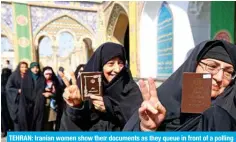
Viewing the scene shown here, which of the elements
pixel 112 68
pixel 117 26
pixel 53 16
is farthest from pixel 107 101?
pixel 53 16

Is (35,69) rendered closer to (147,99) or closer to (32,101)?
(32,101)

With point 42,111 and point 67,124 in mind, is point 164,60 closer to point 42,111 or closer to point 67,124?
point 42,111

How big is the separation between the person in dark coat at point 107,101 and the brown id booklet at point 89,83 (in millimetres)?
24

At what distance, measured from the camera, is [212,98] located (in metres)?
0.66

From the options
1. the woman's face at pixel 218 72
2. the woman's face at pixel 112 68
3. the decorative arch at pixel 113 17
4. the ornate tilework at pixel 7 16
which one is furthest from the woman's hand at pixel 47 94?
the ornate tilework at pixel 7 16

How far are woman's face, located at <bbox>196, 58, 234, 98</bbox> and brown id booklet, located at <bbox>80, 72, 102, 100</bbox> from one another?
0.37 meters

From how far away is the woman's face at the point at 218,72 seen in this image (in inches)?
25.6

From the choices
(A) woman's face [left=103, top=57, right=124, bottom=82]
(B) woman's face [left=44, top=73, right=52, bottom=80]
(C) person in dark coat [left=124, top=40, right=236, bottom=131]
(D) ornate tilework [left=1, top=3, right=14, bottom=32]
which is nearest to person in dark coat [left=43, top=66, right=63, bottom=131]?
(B) woman's face [left=44, top=73, right=52, bottom=80]

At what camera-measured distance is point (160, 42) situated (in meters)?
3.59

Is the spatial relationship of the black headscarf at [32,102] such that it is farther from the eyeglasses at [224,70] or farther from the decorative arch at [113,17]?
the decorative arch at [113,17]

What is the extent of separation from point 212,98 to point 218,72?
0.27 ft

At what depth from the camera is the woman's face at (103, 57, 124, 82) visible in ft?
3.10

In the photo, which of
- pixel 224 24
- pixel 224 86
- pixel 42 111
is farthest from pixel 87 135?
pixel 224 24

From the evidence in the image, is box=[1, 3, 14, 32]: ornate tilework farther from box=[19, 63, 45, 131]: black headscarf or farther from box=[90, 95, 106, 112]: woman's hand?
box=[90, 95, 106, 112]: woman's hand
